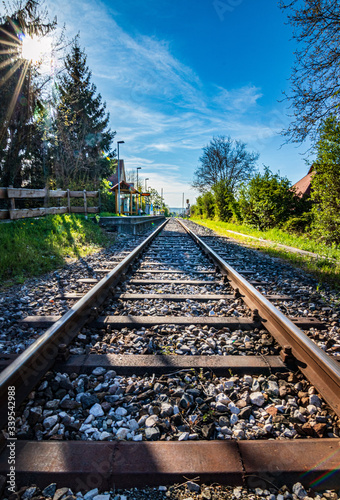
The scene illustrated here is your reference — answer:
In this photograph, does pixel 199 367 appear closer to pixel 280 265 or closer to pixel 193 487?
pixel 193 487

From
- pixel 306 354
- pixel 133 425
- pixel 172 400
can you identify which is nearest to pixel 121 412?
pixel 133 425

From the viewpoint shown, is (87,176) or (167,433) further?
(87,176)

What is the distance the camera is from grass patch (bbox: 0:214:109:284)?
5.01 metres

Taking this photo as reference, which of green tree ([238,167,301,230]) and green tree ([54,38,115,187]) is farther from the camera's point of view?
green tree ([54,38,115,187])

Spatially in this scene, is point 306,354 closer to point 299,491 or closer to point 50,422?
point 299,491

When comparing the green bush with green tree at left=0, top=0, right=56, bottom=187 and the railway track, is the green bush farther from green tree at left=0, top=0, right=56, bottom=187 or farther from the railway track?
green tree at left=0, top=0, right=56, bottom=187

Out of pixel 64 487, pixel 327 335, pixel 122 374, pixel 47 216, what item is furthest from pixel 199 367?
pixel 47 216

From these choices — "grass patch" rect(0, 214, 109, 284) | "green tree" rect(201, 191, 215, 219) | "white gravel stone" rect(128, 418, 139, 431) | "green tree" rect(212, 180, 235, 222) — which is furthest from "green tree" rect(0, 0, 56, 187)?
"green tree" rect(201, 191, 215, 219)

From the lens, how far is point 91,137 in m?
27.0

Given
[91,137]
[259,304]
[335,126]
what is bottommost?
[259,304]

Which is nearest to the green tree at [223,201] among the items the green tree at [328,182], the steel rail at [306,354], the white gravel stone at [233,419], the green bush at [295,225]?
the green bush at [295,225]

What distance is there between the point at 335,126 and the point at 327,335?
7604mm

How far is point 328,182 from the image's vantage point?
8172mm

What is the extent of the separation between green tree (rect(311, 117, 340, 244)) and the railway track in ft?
21.9
